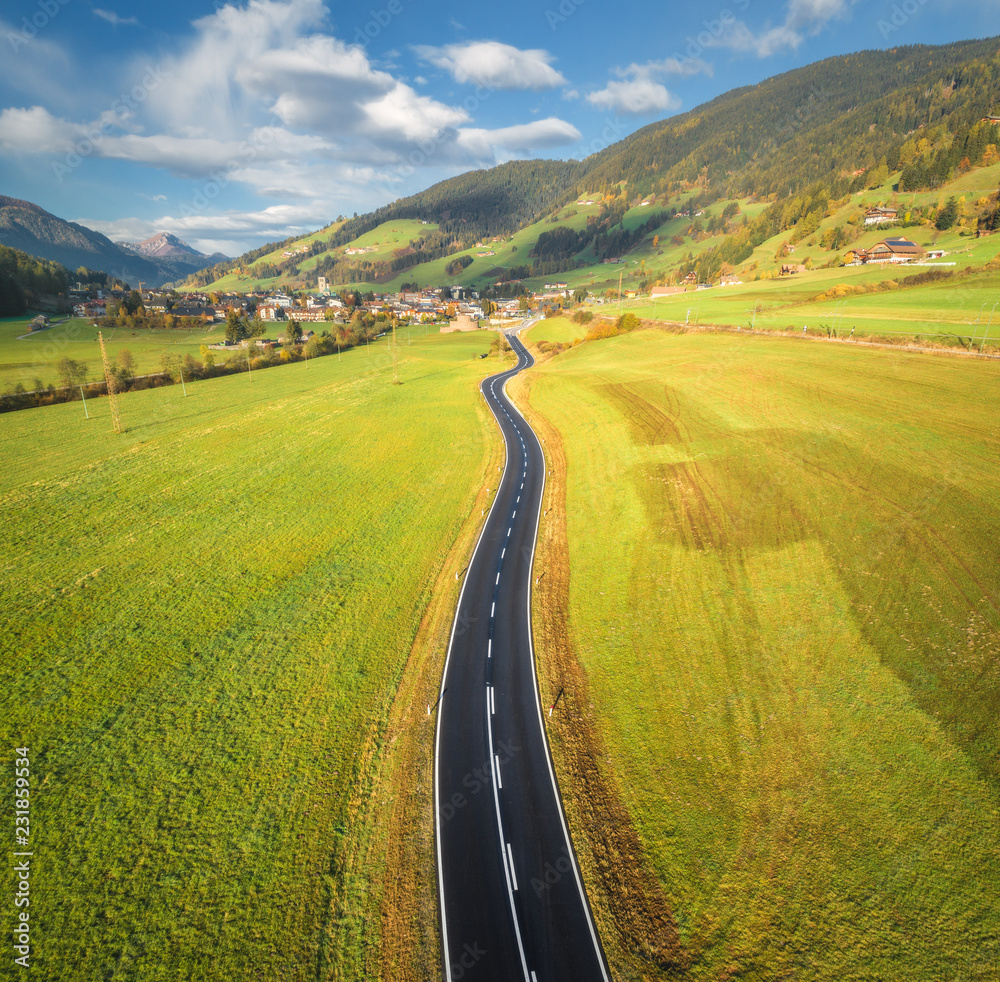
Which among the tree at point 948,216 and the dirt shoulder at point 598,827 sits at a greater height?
the tree at point 948,216

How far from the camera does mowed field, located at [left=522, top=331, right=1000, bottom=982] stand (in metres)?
13.5

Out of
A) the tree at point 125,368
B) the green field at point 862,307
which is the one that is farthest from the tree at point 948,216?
the tree at point 125,368

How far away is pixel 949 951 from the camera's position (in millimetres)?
12438

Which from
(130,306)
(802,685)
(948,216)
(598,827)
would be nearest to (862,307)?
(948,216)

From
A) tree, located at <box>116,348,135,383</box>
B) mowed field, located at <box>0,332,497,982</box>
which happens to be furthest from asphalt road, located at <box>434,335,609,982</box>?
tree, located at <box>116,348,135,383</box>

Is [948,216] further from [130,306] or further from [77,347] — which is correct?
[130,306]

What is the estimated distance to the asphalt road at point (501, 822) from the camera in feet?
44.3

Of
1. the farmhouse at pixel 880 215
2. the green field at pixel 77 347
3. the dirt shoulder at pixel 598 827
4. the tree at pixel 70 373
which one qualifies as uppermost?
the farmhouse at pixel 880 215

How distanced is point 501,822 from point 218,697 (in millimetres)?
14191

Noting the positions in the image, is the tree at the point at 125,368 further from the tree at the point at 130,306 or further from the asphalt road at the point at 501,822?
the tree at the point at 130,306

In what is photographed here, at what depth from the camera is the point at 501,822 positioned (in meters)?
16.8

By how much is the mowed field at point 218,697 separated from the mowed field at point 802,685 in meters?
8.20

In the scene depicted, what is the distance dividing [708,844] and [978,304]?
85.4 m

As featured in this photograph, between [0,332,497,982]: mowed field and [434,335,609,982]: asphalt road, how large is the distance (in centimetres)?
94
